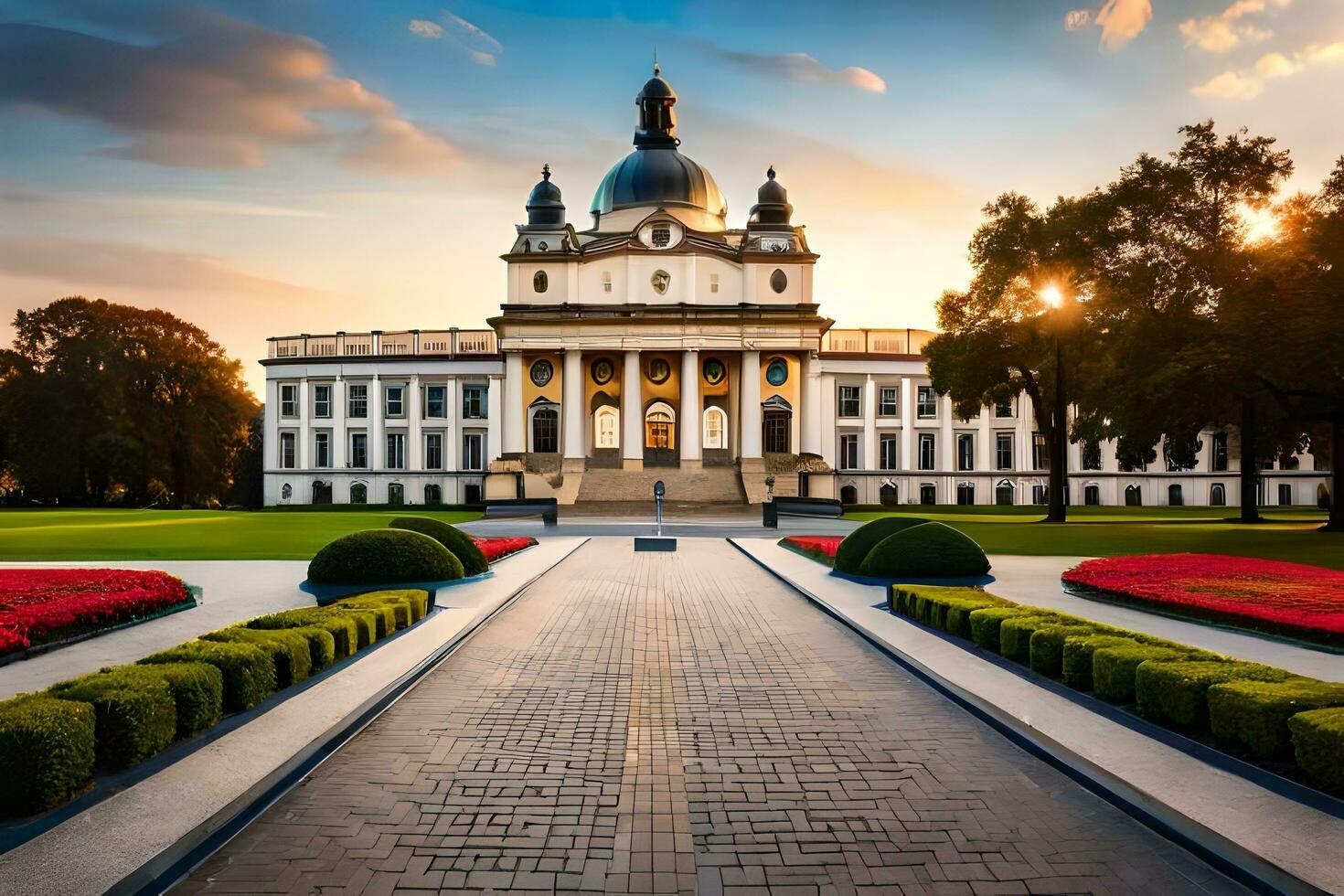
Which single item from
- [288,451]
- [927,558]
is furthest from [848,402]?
[927,558]

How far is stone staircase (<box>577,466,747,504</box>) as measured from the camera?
5303 cm

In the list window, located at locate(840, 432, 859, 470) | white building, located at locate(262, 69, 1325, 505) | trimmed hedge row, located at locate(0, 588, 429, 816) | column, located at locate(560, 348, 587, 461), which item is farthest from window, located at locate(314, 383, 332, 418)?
trimmed hedge row, located at locate(0, 588, 429, 816)

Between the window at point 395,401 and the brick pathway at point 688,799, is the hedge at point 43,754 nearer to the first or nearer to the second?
the brick pathway at point 688,799

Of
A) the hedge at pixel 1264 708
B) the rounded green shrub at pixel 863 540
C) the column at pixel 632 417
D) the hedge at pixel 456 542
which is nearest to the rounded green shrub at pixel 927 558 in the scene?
the rounded green shrub at pixel 863 540

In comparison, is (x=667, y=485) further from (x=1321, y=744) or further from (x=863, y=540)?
(x=1321, y=744)

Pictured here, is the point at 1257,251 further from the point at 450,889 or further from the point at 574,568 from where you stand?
the point at 450,889

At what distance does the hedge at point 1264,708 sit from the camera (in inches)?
265

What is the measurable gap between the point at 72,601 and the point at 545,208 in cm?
5593

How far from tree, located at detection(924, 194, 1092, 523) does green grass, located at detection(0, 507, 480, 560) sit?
969 inches

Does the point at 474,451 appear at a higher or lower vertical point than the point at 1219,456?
higher

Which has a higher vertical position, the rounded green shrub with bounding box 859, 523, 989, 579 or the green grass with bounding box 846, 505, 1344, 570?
the rounded green shrub with bounding box 859, 523, 989, 579

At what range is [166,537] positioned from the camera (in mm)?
29922

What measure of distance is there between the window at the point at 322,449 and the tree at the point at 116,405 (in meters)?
5.19

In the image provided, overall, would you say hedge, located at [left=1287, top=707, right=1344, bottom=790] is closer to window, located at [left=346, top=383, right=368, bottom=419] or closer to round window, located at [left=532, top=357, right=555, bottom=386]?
round window, located at [left=532, top=357, right=555, bottom=386]
